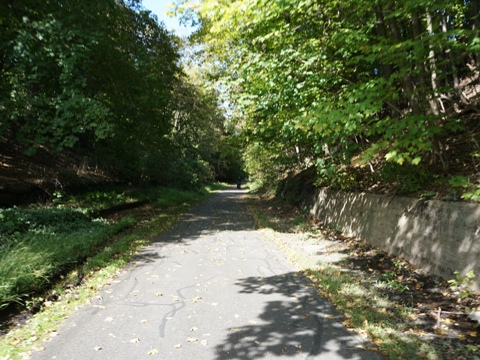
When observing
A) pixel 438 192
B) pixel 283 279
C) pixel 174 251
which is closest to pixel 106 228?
pixel 174 251

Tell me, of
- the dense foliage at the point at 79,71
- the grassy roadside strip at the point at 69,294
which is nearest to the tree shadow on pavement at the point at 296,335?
the grassy roadside strip at the point at 69,294

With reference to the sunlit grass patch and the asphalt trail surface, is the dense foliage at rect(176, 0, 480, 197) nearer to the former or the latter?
the sunlit grass patch

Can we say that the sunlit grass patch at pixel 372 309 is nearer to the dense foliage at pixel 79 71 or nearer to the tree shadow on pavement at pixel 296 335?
the tree shadow on pavement at pixel 296 335

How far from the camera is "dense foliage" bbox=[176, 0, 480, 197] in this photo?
17.5ft

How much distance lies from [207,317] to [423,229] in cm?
399

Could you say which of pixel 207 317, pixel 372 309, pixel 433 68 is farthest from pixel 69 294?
pixel 433 68

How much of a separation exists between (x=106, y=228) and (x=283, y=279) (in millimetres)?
6108

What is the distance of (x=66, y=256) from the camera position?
667 centimetres

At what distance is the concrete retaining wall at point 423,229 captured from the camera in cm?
465

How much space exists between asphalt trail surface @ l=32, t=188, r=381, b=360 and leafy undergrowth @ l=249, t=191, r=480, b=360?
0.88 feet

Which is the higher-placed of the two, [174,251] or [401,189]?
[401,189]

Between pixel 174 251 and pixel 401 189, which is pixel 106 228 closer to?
pixel 174 251

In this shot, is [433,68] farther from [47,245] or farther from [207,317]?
[47,245]

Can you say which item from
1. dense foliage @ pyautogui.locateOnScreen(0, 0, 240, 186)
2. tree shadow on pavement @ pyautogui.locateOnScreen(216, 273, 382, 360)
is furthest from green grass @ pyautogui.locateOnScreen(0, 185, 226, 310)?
tree shadow on pavement @ pyautogui.locateOnScreen(216, 273, 382, 360)
